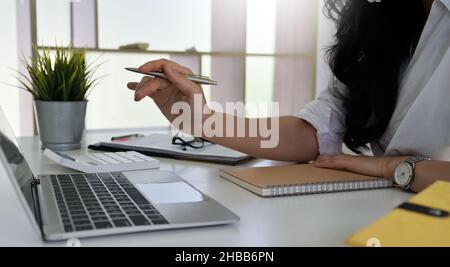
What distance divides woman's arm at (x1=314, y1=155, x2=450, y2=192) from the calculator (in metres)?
0.31

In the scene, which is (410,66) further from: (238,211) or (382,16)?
(238,211)

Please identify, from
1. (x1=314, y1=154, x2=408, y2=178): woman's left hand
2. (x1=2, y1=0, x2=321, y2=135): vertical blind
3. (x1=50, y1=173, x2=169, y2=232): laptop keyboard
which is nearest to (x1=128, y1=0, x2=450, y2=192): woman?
(x1=314, y1=154, x2=408, y2=178): woman's left hand

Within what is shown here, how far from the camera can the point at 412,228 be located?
424mm

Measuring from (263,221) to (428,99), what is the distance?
50 centimetres

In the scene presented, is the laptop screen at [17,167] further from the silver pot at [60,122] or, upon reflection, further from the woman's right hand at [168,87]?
the silver pot at [60,122]

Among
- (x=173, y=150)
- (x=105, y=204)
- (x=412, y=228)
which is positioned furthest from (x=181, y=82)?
(x=412, y=228)

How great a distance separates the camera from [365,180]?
71 centimetres

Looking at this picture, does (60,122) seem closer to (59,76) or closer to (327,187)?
(59,76)

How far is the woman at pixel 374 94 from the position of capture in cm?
86

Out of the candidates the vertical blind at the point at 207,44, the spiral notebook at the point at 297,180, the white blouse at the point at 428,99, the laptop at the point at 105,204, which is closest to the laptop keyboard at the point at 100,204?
the laptop at the point at 105,204

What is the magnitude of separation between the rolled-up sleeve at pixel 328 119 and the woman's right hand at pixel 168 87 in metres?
0.26

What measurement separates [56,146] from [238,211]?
0.62 metres

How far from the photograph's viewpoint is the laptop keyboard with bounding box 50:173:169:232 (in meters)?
0.47

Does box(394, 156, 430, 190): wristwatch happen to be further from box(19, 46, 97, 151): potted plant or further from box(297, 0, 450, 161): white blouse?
Result: box(19, 46, 97, 151): potted plant
